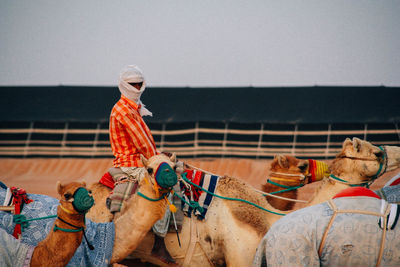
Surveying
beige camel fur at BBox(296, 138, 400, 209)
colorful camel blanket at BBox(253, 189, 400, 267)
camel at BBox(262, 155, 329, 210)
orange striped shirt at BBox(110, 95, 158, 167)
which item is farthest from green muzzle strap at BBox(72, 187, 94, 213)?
camel at BBox(262, 155, 329, 210)

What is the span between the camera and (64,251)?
A: 3.91 m

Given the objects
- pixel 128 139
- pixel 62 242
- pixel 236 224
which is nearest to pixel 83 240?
pixel 62 242

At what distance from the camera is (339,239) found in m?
3.71

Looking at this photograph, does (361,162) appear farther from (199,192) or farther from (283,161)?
(199,192)

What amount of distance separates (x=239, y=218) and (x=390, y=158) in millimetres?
1722

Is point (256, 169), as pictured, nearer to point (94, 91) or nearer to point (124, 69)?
point (94, 91)

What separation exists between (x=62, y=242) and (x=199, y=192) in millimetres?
1655

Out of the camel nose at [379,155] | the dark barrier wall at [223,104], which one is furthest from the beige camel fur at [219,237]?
the dark barrier wall at [223,104]

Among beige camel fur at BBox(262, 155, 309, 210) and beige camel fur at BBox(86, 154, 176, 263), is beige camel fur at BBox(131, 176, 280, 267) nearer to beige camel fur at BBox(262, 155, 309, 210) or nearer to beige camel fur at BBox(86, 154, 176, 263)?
beige camel fur at BBox(86, 154, 176, 263)

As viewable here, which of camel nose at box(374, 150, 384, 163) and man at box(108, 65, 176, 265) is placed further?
camel nose at box(374, 150, 384, 163)

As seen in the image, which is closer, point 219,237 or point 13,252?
point 13,252

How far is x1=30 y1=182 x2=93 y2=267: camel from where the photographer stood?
3866 mm

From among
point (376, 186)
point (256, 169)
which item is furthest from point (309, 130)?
point (376, 186)

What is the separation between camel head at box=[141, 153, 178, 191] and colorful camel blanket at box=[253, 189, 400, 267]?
0.99 m
